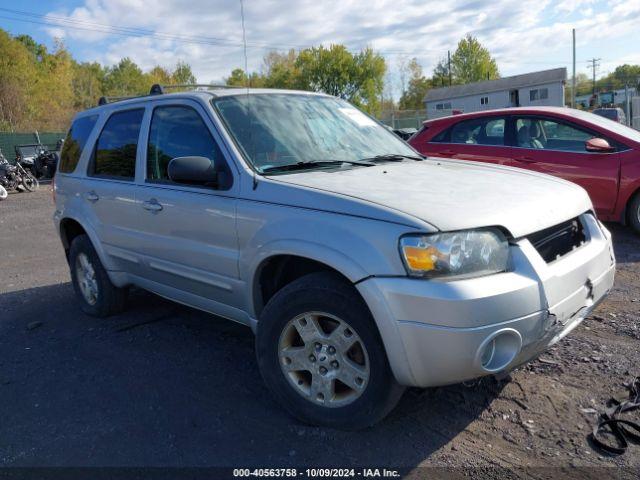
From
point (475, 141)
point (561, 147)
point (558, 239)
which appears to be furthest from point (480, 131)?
point (558, 239)

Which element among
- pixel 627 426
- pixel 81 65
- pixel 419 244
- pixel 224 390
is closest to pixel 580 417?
pixel 627 426

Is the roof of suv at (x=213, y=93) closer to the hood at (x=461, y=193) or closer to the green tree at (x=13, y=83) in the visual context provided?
the hood at (x=461, y=193)

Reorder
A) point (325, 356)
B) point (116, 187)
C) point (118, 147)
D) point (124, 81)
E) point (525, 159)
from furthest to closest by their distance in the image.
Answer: point (124, 81) < point (525, 159) < point (118, 147) < point (116, 187) < point (325, 356)

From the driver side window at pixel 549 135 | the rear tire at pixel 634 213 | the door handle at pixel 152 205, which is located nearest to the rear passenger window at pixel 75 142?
the door handle at pixel 152 205

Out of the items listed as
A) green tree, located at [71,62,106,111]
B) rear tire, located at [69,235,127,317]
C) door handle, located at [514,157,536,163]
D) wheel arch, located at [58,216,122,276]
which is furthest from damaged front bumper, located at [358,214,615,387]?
green tree, located at [71,62,106,111]

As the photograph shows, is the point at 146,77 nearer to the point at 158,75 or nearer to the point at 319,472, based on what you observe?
the point at 158,75

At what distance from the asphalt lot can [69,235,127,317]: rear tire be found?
241 mm

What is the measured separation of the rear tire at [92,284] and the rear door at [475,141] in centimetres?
480

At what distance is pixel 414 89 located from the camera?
87.4 m

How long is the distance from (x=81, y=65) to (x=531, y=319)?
8448 centimetres

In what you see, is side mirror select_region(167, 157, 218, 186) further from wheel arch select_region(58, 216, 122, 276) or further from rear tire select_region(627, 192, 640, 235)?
rear tire select_region(627, 192, 640, 235)

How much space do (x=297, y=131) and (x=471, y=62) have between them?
85155mm

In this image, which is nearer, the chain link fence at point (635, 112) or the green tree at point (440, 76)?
the chain link fence at point (635, 112)

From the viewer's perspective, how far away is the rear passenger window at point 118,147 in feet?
14.5
